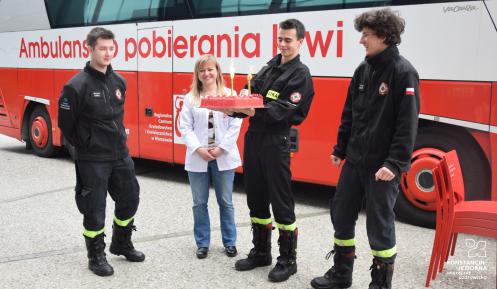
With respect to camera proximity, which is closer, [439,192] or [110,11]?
[439,192]

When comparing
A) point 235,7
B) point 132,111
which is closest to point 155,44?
point 132,111

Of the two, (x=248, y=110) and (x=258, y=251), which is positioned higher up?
(x=248, y=110)

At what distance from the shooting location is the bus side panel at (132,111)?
7.84m

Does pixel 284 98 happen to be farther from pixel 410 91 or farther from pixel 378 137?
pixel 410 91

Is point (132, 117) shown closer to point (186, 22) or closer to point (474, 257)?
point (186, 22)

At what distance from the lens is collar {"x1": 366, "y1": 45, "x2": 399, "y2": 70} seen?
3207mm

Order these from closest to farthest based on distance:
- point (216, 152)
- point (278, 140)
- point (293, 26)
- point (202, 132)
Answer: point (293, 26) → point (278, 140) → point (216, 152) → point (202, 132)

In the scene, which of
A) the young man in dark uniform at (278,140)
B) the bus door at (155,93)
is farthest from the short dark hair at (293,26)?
the bus door at (155,93)

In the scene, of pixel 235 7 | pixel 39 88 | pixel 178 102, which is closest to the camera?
pixel 235 7

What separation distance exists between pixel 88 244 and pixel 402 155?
2368 mm

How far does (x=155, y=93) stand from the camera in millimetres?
Result: 7543

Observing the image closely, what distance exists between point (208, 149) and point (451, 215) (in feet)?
6.02

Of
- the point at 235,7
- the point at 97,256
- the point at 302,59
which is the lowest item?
the point at 97,256

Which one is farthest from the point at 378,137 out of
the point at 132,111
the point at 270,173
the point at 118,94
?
the point at 132,111
